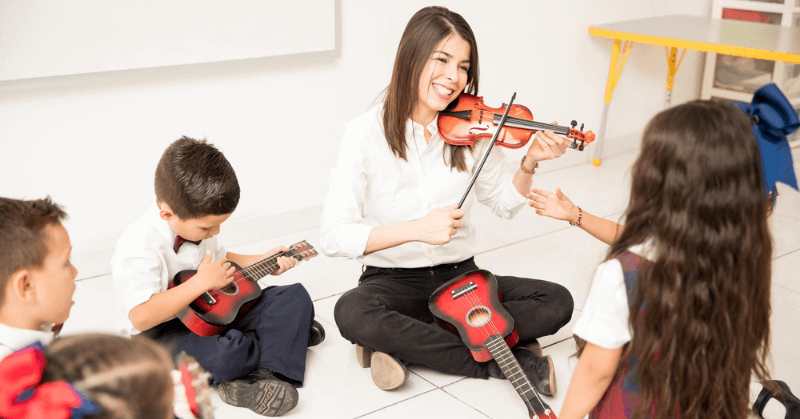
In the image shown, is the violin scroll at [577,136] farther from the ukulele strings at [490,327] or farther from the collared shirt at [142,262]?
the collared shirt at [142,262]

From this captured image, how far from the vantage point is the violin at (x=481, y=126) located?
1805mm

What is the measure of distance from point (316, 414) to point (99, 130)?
115 cm

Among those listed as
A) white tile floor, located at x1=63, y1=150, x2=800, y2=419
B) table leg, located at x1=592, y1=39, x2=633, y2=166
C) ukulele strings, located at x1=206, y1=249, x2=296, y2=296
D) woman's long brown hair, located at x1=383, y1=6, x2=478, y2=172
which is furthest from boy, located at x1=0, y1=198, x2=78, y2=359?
table leg, located at x1=592, y1=39, x2=633, y2=166

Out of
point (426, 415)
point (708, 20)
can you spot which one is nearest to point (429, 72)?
point (426, 415)

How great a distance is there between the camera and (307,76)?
8.66 ft

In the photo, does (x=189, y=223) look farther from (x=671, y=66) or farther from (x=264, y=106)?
(x=671, y=66)

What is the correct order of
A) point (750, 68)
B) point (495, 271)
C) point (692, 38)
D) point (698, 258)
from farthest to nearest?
point (750, 68), point (692, 38), point (495, 271), point (698, 258)

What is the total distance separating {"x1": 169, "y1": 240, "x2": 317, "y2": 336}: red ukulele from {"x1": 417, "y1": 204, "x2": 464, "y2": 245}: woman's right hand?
0.33 meters

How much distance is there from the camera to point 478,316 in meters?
1.75

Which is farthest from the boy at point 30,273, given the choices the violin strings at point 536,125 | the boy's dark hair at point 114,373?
the violin strings at point 536,125

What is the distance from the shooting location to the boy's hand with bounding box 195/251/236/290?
5.09ft

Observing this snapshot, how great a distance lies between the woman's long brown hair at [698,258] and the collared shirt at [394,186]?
781 millimetres

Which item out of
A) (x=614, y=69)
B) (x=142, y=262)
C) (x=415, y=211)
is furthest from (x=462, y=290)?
(x=614, y=69)

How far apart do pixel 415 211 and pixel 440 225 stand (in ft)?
0.76
